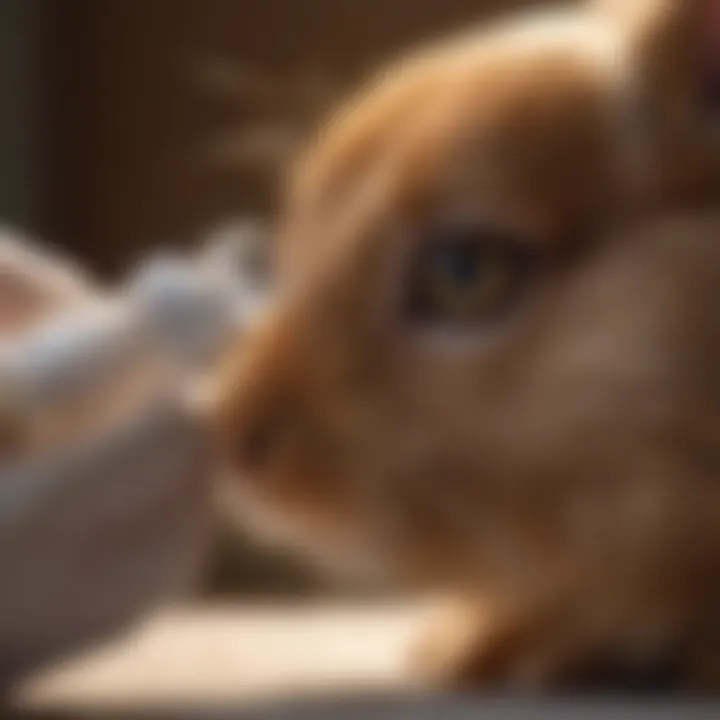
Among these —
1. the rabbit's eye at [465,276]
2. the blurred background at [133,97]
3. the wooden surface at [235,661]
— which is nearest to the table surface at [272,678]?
the wooden surface at [235,661]

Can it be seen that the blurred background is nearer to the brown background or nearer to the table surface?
the brown background

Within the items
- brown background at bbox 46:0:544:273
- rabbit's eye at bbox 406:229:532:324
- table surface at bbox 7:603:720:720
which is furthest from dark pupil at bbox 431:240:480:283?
brown background at bbox 46:0:544:273

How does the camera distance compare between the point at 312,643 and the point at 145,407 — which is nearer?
the point at 145,407

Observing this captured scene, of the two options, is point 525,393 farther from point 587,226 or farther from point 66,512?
point 66,512

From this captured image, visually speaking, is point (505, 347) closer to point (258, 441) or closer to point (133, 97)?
point (258, 441)

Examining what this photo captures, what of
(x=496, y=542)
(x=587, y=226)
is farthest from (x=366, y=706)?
(x=587, y=226)

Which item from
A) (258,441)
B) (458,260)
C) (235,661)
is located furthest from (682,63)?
(235,661)
